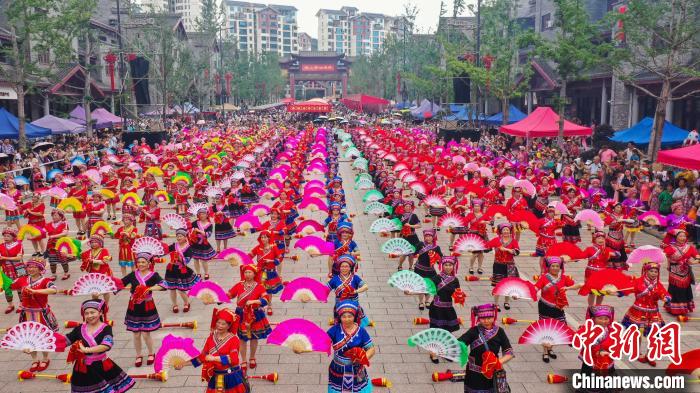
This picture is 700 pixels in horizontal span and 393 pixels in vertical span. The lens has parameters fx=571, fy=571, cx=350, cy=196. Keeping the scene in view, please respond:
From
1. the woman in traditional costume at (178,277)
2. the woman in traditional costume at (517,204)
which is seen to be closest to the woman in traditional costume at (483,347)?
the woman in traditional costume at (178,277)

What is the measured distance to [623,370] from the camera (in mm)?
8023

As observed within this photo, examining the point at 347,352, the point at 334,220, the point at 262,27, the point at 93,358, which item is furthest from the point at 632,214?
the point at 262,27

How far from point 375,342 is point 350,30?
576ft

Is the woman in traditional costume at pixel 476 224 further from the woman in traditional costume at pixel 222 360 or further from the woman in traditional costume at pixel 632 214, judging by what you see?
the woman in traditional costume at pixel 222 360

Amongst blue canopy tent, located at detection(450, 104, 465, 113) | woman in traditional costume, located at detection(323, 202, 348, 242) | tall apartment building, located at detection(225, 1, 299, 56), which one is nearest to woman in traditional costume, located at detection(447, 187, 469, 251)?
woman in traditional costume, located at detection(323, 202, 348, 242)

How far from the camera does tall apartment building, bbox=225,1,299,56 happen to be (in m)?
156

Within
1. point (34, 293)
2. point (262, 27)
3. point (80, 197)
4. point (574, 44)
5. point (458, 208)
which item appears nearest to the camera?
point (34, 293)

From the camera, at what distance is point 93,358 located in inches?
259

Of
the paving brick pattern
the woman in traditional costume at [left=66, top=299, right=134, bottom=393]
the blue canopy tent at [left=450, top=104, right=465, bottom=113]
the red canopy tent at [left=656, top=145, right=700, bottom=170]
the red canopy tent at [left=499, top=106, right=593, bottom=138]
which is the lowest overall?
the paving brick pattern

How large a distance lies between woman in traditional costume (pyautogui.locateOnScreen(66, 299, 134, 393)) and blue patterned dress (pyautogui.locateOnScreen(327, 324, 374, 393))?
255cm

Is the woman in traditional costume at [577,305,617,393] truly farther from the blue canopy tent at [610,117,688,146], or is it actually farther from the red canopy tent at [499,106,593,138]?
the red canopy tent at [499,106,593,138]

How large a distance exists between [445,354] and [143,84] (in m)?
33.2

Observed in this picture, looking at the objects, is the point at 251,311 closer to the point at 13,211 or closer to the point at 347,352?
the point at 347,352

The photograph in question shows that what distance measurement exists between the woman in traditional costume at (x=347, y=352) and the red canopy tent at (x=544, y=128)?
21.2 metres
